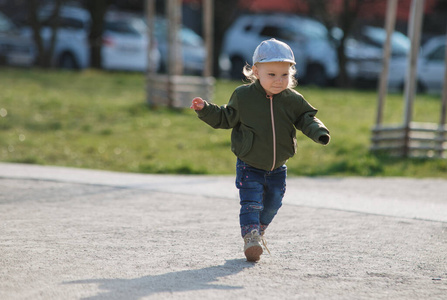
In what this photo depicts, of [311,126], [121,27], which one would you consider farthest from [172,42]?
[121,27]

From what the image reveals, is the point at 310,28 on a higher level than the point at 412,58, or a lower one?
lower

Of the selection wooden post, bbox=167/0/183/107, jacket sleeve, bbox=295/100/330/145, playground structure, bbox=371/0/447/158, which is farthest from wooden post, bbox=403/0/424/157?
jacket sleeve, bbox=295/100/330/145

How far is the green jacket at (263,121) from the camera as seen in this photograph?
456cm

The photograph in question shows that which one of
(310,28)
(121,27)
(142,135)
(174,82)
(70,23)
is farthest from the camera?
(70,23)

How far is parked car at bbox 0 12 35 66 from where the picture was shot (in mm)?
21422

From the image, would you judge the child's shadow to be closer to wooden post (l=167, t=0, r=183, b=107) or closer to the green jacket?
the green jacket

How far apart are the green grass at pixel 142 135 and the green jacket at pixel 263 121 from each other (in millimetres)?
3774

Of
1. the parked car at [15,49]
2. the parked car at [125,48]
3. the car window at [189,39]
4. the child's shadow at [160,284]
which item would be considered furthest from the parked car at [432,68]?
the child's shadow at [160,284]

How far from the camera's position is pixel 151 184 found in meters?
7.26

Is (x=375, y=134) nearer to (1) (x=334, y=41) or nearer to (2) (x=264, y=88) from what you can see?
(2) (x=264, y=88)

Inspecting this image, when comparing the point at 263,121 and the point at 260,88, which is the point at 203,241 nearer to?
the point at 263,121

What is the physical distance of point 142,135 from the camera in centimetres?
1045

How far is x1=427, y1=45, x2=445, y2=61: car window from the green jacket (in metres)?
15.8

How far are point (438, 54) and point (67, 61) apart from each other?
10.5 meters
